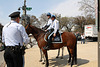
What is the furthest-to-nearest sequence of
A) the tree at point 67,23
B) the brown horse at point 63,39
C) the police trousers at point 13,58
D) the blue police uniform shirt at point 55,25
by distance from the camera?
the tree at point 67,23 < the brown horse at point 63,39 < the blue police uniform shirt at point 55,25 < the police trousers at point 13,58

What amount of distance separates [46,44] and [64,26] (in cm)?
5373

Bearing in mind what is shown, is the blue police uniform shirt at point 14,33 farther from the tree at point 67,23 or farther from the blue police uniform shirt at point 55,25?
the tree at point 67,23

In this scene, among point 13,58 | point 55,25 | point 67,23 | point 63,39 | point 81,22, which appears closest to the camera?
point 13,58

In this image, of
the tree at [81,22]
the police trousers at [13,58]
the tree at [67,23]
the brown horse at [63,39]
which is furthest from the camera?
the tree at [67,23]

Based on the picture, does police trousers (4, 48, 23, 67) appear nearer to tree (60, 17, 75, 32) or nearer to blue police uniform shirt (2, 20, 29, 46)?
blue police uniform shirt (2, 20, 29, 46)

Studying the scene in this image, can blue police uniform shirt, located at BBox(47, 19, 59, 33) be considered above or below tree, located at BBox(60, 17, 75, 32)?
below

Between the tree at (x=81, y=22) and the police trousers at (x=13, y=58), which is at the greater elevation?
the tree at (x=81, y=22)

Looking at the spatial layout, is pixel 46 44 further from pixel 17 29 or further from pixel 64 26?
pixel 64 26

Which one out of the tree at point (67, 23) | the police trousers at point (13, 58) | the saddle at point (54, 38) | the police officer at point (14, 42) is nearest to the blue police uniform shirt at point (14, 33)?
the police officer at point (14, 42)

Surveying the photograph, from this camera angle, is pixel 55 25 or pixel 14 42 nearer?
pixel 14 42

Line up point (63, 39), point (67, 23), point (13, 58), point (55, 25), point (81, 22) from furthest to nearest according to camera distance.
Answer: point (67, 23) → point (81, 22) → point (63, 39) → point (55, 25) → point (13, 58)

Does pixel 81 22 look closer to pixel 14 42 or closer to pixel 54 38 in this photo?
pixel 54 38

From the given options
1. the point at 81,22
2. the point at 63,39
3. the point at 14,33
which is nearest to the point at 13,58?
the point at 14,33

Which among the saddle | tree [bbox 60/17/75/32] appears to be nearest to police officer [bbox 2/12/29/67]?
the saddle
